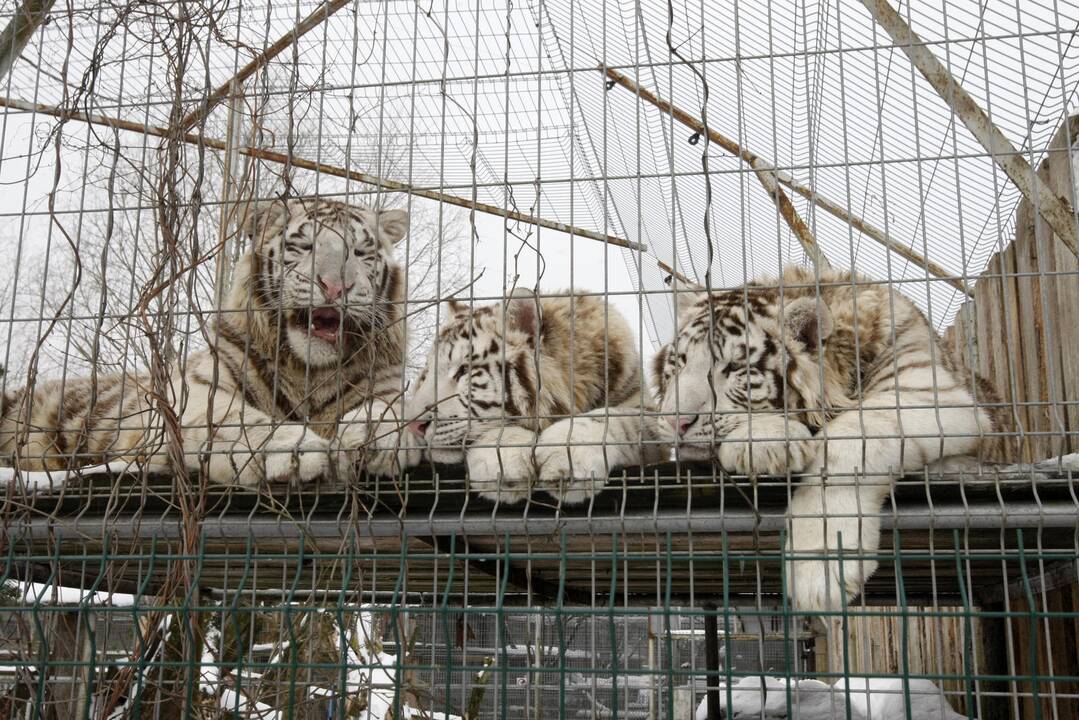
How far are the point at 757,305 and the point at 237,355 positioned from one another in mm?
1931

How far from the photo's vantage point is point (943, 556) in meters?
2.06

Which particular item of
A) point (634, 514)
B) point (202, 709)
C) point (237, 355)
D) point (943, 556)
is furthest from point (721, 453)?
point (237, 355)

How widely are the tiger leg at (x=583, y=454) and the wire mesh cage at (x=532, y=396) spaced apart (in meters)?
0.01

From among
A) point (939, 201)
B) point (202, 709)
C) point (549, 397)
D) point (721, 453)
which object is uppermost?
point (939, 201)

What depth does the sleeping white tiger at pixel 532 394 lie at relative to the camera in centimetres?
281

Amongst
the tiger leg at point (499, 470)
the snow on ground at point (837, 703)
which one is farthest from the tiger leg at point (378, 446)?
the snow on ground at point (837, 703)

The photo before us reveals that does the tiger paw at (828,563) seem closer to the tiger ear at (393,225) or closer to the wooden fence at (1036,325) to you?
the wooden fence at (1036,325)

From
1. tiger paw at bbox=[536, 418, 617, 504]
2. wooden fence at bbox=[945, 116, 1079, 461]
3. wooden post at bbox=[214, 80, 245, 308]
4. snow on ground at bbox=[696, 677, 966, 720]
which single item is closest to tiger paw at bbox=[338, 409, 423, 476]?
tiger paw at bbox=[536, 418, 617, 504]

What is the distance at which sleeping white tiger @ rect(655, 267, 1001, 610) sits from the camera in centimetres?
254

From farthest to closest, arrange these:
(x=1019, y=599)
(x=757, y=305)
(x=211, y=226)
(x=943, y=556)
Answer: (x=211, y=226) < (x=1019, y=599) < (x=757, y=305) < (x=943, y=556)

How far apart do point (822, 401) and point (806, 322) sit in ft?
3.26

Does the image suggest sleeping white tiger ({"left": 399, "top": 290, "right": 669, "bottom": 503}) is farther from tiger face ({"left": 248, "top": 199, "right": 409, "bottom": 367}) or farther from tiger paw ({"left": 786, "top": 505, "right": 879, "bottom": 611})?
tiger paw ({"left": 786, "top": 505, "right": 879, "bottom": 611})

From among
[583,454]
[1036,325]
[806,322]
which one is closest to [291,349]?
[583,454]

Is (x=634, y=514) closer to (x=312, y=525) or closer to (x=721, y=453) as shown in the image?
(x=721, y=453)
